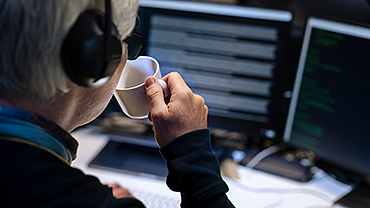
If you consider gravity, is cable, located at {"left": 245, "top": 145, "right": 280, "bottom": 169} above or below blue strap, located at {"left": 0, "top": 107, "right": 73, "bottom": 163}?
below

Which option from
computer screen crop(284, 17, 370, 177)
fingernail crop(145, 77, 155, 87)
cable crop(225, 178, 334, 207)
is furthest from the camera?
cable crop(225, 178, 334, 207)

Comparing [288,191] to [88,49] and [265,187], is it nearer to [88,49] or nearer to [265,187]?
[265,187]

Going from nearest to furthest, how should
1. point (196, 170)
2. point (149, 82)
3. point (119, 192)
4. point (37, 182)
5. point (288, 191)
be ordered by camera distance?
1. point (37, 182)
2. point (196, 170)
3. point (149, 82)
4. point (119, 192)
5. point (288, 191)

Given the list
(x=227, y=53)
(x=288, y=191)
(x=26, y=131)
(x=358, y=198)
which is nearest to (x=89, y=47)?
(x=26, y=131)

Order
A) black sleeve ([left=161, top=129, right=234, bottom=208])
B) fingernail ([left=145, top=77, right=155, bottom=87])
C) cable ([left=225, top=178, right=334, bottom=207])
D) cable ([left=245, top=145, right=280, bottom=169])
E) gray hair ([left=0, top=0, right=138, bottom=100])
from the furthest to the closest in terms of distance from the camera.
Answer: cable ([left=245, top=145, right=280, bottom=169]) < cable ([left=225, top=178, right=334, bottom=207]) < fingernail ([left=145, top=77, right=155, bottom=87]) < black sleeve ([left=161, top=129, right=234, bottom=208]) < gray hair ([left=0, top=0, right=138, bottom=100])

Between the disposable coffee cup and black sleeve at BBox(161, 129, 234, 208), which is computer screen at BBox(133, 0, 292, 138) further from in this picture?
black sleeve at BBox(161, 129, 234, 208)

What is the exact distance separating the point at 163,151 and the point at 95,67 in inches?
8.7

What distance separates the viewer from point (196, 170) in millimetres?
655

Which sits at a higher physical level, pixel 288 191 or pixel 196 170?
pixel 196 170

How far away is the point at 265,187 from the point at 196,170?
51 centimetres

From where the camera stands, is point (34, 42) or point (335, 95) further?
point (335, 95)

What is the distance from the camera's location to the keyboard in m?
0.98

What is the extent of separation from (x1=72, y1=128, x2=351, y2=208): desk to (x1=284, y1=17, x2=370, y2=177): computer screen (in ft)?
0.27

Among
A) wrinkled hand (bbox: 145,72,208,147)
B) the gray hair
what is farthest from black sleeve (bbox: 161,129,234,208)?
the gray hair
